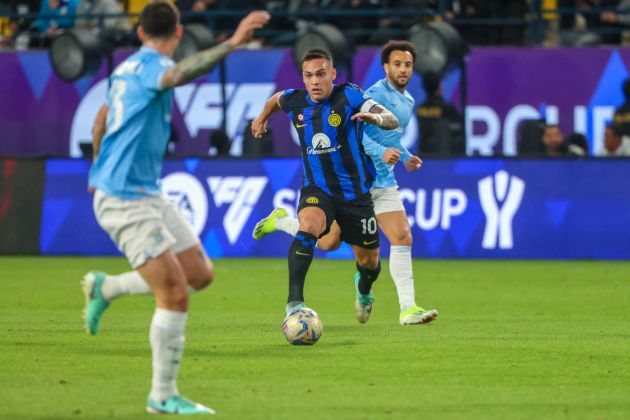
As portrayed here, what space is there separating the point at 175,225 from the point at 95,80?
17.4 metres

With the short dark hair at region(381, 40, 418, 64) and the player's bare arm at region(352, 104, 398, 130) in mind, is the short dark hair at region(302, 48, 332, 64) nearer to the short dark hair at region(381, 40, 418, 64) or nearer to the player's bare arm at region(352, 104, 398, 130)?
the player's bare arm at region(352, 104, 398, 130)

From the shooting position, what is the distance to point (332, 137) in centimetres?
1147

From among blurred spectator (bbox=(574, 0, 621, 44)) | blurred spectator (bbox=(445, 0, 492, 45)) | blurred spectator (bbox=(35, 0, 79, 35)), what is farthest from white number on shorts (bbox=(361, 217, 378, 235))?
blurred spectator (bbox=(35, 0, 79, 35))

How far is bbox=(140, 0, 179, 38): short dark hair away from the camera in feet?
24.9

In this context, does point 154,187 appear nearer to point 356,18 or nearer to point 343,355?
point 343,355

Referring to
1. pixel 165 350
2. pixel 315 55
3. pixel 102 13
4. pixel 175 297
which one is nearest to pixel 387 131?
pixel 315 55

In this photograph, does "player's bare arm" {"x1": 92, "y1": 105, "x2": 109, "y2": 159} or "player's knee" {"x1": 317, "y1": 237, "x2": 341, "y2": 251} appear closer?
"player's bare arm" {"x1": 92, "y1": 105, "x2": 109, "y2": 159}

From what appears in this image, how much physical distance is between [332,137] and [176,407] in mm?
4550

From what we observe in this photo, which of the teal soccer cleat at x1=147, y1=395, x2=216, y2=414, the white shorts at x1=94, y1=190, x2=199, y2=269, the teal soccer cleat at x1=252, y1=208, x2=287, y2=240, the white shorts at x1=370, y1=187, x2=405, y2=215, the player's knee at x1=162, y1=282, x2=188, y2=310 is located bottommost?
the teal soccer cleat at x1=252, y1=208, x2=287, y2=240

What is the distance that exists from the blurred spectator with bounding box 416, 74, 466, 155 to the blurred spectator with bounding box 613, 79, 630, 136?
2444 millimetres

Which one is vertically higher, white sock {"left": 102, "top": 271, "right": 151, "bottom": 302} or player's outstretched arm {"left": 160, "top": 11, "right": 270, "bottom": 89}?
player's outstretched arm {"left": 160, "top": 11, "right": 270, "bottom": 89}

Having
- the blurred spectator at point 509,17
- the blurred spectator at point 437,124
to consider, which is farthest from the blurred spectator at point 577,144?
the blurred spectator at point 509,17

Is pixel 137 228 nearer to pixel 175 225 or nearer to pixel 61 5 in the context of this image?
pixel 175 225

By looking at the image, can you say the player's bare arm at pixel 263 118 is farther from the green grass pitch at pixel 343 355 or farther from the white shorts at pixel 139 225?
the white shorts at pixel 139 225
